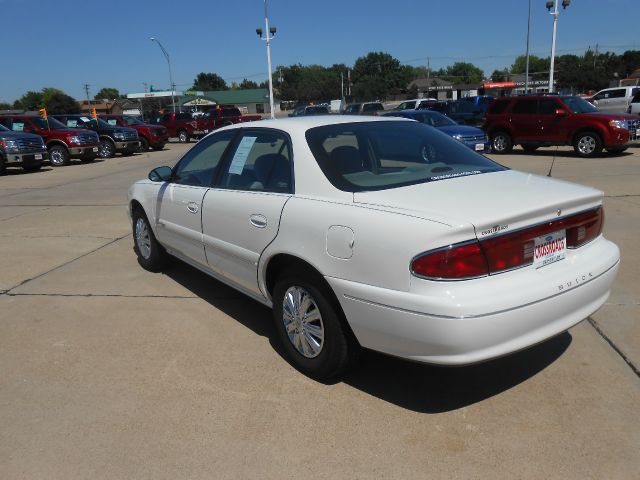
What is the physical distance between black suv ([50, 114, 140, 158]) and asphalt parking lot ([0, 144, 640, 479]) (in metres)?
18.7

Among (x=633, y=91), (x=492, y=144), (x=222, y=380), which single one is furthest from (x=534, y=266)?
(x=633, y=91)

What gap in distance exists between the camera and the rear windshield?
10.9 feet

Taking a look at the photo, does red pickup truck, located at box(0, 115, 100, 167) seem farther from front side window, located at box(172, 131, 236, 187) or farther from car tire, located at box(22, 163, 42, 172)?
front side window, located at box(172, 131, 236, 187)

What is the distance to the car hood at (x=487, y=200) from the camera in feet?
8.76

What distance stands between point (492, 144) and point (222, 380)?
614 inches

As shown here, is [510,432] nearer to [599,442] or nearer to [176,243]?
[599,442]

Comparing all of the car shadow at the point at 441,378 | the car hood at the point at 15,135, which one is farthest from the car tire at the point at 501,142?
the car hood at the point at 15,135

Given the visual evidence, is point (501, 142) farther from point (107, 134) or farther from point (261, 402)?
point (107, 134)

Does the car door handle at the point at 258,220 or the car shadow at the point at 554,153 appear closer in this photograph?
the car door handle at the point at 258,220

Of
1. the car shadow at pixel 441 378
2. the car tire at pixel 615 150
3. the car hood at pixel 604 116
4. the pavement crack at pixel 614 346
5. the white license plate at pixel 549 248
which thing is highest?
the car hood at pixel 604 116

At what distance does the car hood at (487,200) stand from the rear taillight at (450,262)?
103mm

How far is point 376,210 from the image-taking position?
2.82 metres

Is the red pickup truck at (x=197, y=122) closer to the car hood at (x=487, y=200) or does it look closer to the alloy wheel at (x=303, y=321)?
the alloy wheel at (x=303, y=321)

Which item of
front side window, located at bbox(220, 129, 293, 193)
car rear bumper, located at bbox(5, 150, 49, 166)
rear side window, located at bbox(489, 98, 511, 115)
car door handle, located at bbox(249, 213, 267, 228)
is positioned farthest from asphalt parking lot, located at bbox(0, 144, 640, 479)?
car rear bumper, located at bbox(5, 150, 49, 166)
